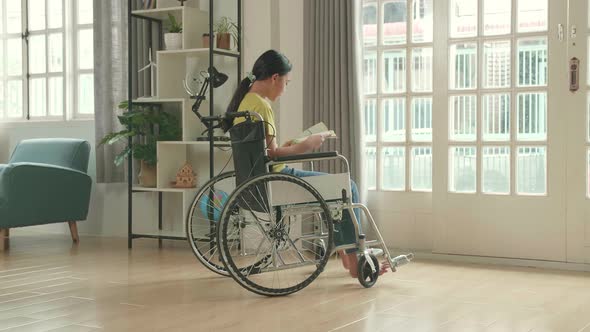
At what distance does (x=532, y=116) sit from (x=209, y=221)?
81.9 inches

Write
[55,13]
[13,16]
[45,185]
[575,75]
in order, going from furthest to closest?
1. [13,16]
2. [55,13]
3. [45,185]
4. [575,75]

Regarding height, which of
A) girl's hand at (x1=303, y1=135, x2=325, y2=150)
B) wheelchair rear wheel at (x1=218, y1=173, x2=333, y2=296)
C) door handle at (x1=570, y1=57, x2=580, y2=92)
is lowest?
wheelchair rear wheel at (x1=218, y1=173, x2=333, y2=296)

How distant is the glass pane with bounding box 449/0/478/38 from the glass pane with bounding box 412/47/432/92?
198mm

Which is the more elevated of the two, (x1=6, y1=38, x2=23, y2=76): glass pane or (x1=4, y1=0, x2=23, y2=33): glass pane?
(x1=4, y1=0, x2=23, y2=33): glass pane

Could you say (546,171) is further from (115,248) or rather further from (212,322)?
(115,248)

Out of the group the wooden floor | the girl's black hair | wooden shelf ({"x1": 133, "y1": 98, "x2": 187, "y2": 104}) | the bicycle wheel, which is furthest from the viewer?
wooden shelf ({"x1": 133, "y1": 98, "x2": 187, "y2": 104})

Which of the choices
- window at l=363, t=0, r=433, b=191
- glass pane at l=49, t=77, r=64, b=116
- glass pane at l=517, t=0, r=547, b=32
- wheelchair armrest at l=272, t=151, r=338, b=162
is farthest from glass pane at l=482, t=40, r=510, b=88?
glass pane at l=49, t=77, r=64, b=116

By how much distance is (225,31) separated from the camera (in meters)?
4.99

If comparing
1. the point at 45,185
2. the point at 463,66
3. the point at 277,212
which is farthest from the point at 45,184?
the point at 463,66

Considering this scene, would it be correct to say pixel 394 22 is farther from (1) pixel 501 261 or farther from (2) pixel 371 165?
(1) pixel 501 261

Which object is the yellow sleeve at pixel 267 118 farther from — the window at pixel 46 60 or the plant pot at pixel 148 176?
the window at pixel 46 60

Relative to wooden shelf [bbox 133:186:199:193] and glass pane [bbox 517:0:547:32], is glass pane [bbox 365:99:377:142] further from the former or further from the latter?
wooden shelf [bbox 133:186:199:193]

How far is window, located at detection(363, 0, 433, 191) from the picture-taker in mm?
4578

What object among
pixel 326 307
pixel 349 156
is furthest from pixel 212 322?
pixel 349 156
